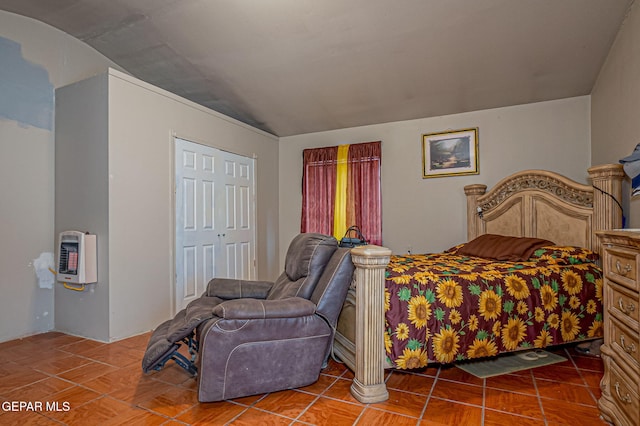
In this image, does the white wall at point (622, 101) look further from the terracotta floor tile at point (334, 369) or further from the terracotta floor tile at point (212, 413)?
the terracotta floor tile at point (212, 413)

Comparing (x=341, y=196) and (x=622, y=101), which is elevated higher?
(x=622, y=101)

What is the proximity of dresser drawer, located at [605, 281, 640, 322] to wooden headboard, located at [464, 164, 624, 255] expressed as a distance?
1.51 meters

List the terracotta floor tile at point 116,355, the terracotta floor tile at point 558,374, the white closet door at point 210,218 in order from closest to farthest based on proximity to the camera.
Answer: the terracotta floor tile at point 558,374 < the terracotta floor tile at point 116,355 < the white closet door at point 210,218

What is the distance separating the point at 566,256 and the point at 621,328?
1296 millimetres

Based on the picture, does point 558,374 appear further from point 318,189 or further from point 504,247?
point 318,189

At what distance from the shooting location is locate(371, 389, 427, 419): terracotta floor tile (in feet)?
6.57

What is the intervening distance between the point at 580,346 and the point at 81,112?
15.6ft

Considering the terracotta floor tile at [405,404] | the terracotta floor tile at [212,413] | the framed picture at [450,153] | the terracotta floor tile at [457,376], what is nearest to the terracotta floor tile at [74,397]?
the terracotta floor tile at [212,413]

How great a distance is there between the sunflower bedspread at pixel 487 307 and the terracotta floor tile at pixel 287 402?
59 centimetres

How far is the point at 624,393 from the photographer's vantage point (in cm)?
168

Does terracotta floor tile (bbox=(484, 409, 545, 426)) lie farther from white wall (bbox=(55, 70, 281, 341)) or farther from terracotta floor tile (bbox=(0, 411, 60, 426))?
white wall (bbox=(55, 70, 281, 341))

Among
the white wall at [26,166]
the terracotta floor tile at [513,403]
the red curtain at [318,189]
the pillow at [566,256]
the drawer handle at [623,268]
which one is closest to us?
the drawer handle at [623,268]

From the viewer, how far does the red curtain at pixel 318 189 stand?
5.22 metres

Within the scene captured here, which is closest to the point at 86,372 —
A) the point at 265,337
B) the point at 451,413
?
the point at 265,337
